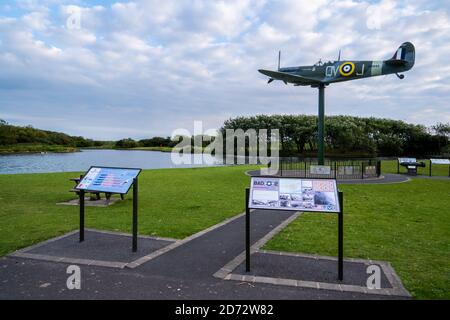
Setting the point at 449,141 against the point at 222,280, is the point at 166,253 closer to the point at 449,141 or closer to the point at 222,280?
the point at 222,280

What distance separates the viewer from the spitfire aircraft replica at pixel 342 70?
16531 mm

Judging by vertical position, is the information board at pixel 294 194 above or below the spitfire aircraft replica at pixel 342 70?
below

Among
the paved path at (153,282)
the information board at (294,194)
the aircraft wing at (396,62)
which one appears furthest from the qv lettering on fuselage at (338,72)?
the paved path at (153,282)

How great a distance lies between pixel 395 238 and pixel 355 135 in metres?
42.4

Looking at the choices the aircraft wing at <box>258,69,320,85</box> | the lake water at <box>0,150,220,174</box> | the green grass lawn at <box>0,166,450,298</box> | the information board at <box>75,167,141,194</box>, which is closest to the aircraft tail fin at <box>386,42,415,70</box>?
the aircraft wing at <box>258,69,320,85</box>

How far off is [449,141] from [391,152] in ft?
28.0

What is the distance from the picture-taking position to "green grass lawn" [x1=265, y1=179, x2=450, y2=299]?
4.40 metres

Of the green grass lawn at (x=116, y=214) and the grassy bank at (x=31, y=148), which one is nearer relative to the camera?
the green grass lawn at (x=116, y=214)

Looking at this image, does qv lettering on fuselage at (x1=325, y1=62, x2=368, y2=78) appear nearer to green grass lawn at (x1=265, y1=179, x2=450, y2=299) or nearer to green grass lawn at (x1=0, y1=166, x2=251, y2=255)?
green grass lawn at (x1=265, y1=179, x2=450, y2=299)

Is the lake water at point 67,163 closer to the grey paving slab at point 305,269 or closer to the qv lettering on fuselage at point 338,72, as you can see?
the qv lettering on fuselage at point 338,72

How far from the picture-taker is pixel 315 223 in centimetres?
744

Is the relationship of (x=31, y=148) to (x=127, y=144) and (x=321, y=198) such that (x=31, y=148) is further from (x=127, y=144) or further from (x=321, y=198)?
(x=321, y=198)

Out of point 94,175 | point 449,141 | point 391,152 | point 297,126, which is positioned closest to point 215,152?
point 297,126

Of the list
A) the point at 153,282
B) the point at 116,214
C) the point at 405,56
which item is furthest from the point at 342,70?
the point at 153,282
